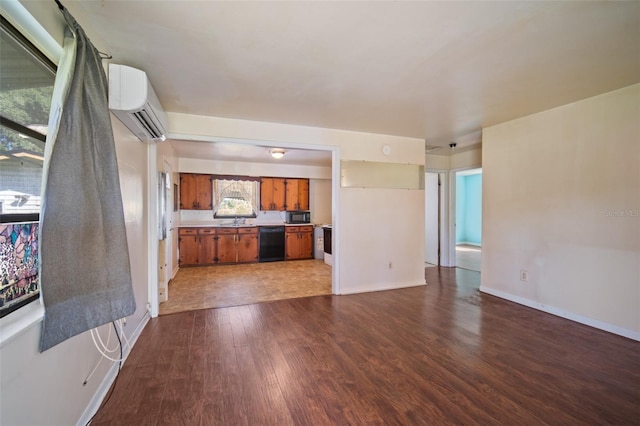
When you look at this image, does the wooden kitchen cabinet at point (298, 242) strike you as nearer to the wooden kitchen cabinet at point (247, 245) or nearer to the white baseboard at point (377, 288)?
the wooden kitchen cabinet at point (247, 245)

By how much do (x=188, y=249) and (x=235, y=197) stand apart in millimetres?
1714

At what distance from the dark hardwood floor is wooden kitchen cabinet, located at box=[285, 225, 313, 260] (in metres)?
3.64

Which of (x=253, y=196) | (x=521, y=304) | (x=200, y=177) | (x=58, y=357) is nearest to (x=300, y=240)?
(x=253, y=196)

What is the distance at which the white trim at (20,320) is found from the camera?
1.12 meters

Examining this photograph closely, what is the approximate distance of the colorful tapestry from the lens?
4.07ft

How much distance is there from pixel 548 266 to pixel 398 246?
1901 millimetres

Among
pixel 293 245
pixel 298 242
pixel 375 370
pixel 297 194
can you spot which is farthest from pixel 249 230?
pixel 375 370

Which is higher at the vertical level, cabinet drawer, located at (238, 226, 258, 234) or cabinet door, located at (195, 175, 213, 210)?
cabinet door, located at (195, 175, 213, 210)

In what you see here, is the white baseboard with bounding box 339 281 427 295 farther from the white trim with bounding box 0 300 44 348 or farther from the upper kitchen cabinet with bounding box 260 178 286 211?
the upper kitchen cabinet with bounding box 260 178 286 211

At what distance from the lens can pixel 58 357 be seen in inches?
57.5

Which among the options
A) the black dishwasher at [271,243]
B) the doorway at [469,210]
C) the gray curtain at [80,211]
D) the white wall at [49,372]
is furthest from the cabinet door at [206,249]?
the doorway at [469,210]

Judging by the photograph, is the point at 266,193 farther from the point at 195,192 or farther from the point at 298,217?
the point at 195,192

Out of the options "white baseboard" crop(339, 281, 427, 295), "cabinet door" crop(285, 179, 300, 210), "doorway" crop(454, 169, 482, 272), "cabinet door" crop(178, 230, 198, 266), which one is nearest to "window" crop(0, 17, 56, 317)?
"white baseboard" crop(339, 281, 427, 295)

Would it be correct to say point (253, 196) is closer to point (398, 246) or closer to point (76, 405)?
point (398, 246)
